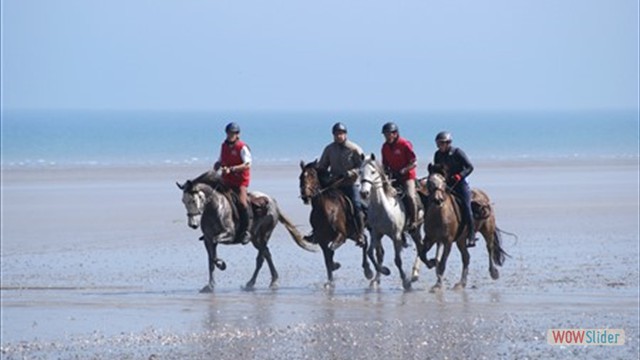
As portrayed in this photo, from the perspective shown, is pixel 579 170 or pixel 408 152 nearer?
pixel 408 152

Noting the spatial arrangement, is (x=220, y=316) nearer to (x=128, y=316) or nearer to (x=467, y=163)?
(x=128, y=316)

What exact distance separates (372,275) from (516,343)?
6111mm

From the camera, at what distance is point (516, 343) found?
16266 mm

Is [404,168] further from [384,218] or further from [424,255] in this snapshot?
[424,255]

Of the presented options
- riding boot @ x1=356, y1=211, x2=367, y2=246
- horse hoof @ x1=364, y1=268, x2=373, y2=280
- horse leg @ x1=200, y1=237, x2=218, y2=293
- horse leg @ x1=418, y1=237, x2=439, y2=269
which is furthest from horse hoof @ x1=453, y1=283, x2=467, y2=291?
horse leg @ x1=200, y1=237, x2=218, y2=293

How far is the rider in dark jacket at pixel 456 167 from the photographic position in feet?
68.9

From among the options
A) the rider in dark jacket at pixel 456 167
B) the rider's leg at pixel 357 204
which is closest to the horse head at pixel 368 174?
the rider in dark jacket at pixel 456 167

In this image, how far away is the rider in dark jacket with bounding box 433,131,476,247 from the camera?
21.0m

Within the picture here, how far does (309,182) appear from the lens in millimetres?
21219

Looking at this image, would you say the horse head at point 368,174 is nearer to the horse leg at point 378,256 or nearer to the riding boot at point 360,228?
the horse leg at point 378,256

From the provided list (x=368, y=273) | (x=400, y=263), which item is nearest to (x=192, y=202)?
(x=368, y=273)

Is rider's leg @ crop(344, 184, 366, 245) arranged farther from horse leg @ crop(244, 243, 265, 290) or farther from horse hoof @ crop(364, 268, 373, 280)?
horse leg @ crop(244, 243, 265, 290)

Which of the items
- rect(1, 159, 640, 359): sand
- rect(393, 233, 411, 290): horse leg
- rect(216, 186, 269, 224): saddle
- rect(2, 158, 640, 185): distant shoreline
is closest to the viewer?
rect(1, 159, 640, 359): sand

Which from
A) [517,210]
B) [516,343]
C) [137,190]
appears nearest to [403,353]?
[516,343]
